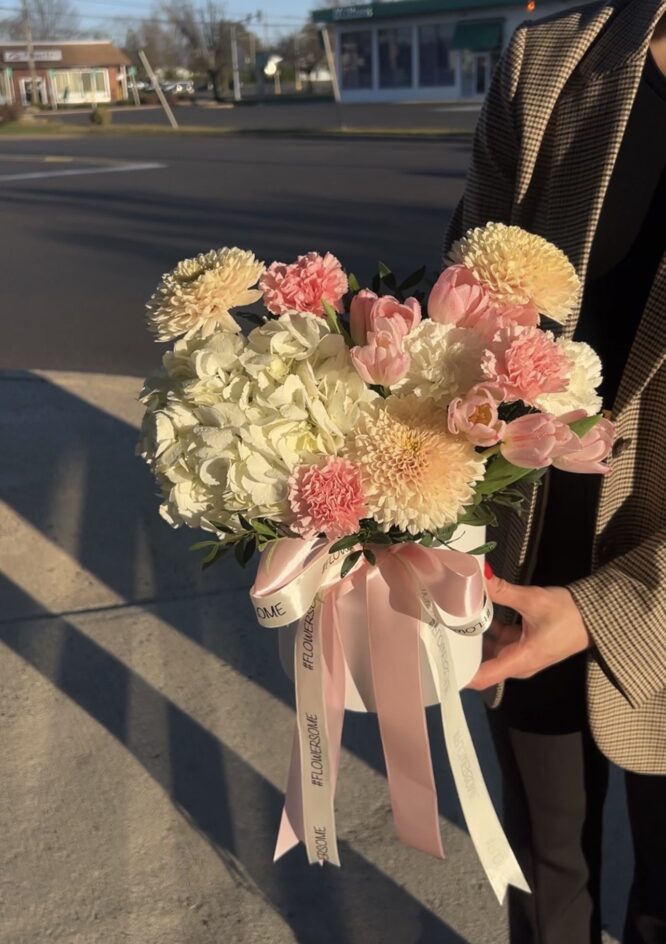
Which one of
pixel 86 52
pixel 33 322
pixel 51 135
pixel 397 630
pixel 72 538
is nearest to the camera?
pixel 397 630

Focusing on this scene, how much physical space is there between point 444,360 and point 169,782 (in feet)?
5.95

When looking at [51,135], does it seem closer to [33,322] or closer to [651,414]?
[33,322]

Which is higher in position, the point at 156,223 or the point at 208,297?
the point at 208,297

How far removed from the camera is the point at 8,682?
9.77ft

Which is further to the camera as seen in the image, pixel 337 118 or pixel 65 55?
pixel 65 55

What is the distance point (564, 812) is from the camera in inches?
63.9

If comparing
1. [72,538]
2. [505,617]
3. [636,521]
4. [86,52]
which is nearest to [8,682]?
[72,538]

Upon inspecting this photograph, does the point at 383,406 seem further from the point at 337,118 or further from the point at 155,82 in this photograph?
the point at 337,118

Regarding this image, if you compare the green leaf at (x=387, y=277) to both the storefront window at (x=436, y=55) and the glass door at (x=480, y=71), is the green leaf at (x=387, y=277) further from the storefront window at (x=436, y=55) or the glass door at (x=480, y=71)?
the storefront window at (x=436, y=55)

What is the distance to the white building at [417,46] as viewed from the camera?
133 ft

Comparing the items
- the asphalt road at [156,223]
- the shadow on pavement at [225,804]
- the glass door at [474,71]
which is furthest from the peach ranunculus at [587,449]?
the glass door at [474,71]

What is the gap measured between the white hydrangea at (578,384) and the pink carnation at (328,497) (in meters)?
0.23

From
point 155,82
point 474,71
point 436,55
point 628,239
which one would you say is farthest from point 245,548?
point 436,55

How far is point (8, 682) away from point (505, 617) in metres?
1.89
